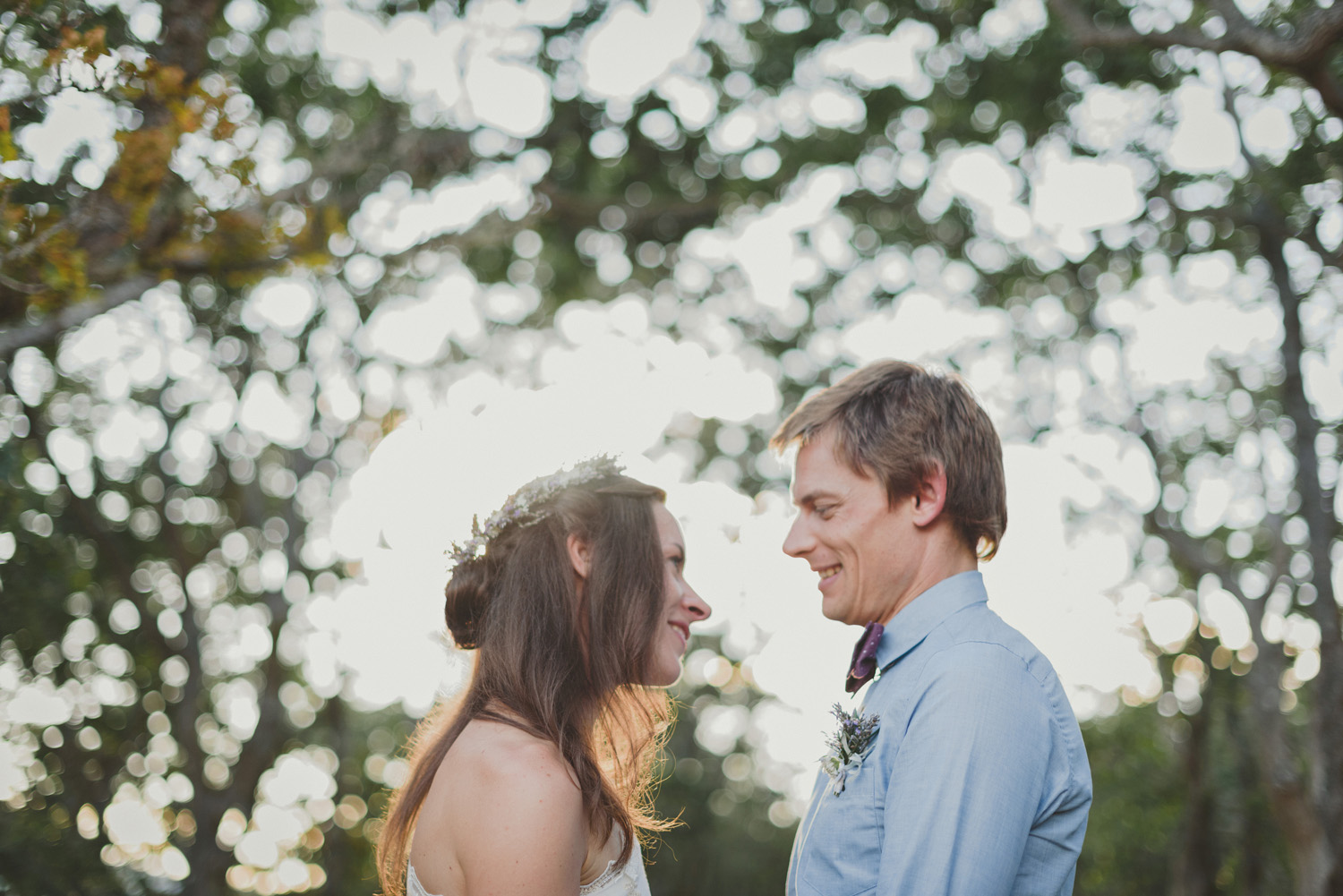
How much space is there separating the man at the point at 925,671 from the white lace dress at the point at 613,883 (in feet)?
1.65

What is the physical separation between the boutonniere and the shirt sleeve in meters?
0.25

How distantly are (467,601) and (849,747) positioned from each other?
1238 millimetres

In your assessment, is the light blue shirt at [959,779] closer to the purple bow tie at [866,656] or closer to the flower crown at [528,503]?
the purple bow tie at [866,656]

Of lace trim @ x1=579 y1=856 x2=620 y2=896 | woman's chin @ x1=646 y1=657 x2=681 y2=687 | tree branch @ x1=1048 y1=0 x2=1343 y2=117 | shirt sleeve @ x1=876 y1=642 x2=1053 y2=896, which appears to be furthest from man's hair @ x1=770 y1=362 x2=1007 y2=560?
tree branch @ x1=1048 y1=0 x2=1343 y2=117

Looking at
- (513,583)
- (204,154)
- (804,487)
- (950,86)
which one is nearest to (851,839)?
(804,487)

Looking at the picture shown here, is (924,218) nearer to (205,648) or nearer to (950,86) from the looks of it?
(950,86)

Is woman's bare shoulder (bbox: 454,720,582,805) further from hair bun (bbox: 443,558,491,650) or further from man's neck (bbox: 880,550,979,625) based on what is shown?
man's neck (bbox: 880,550,979,625)

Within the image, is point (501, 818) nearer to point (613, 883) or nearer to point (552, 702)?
point (552, 702)

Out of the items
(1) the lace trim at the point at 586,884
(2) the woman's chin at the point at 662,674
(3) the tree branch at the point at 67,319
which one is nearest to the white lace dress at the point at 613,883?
(1) the lace trim at the point at 586,884

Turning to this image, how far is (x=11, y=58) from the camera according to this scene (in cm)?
391

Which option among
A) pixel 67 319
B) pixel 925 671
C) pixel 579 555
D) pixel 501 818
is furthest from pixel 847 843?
pixel 67 319

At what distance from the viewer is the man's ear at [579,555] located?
2975 millimetres

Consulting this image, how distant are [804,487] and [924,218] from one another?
36.1ft

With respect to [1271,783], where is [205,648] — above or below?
above
